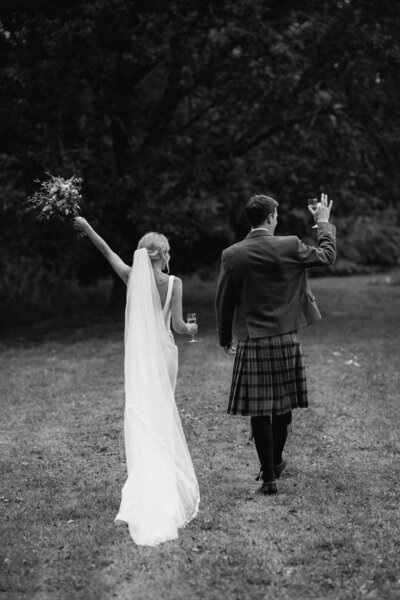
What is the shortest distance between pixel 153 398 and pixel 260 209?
5.28 ft

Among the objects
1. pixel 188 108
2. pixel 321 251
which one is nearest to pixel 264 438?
pixel 321 251

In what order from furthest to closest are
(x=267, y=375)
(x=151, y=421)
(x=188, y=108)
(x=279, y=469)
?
1. (x=188, y=108)
2. (x=279, y=469)
3. (x=267, y=375)
4. (x=151, y=421)

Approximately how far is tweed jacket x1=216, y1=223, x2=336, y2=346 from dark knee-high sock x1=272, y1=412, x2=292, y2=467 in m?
0.75

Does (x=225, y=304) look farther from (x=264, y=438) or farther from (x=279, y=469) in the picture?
(x=279, y=469)

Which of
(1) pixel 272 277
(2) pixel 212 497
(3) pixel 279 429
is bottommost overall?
(2) pixel 212 497

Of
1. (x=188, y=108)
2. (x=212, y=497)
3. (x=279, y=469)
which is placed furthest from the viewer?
(x=188, y=108)

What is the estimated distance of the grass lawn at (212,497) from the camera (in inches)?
175

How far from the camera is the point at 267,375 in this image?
5.80 metres

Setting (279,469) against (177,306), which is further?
(279,469)

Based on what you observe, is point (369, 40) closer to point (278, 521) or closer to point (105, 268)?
point (105, 268)

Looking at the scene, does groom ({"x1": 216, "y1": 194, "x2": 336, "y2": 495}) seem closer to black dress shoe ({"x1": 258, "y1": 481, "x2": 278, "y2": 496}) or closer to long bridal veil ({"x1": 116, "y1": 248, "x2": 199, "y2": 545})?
black dress shoe ({"x1": 258, "y1": 481, "x2": 278, "y2": 496})

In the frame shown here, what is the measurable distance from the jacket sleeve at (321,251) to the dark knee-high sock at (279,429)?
4.12 ft

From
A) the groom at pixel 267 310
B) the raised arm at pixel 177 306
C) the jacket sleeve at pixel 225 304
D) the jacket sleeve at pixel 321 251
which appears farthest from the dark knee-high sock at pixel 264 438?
the jacket sleeve at pixel 321 251

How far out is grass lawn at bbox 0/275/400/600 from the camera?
4.45 m
